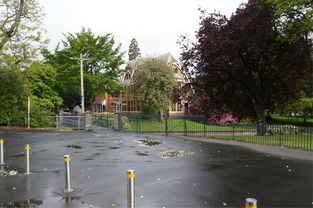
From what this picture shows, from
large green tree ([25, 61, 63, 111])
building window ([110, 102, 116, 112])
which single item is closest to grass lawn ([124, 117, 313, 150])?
large green tree ([25, 61, 63, 111])

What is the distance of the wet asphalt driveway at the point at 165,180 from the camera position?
6.09m

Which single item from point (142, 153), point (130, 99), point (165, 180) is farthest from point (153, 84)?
point (165, 180)

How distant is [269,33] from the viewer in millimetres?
Answer: 18266

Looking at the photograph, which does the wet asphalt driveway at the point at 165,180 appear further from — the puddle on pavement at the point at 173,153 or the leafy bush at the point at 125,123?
the leafy bush at the point at 125,123

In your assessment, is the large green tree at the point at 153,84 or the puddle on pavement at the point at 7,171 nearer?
the puddle on pavement at the point at 7,171

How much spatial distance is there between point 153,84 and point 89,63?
1114 cm

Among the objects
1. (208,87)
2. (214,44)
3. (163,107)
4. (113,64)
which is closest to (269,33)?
(214,44)

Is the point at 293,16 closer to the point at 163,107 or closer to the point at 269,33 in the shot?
the point at 269,33

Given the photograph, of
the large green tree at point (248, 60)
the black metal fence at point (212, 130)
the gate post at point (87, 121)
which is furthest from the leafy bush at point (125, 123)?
the large green tree at point (248, 60)

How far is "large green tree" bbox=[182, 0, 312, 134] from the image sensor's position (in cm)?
1830

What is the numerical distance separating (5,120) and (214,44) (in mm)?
20815

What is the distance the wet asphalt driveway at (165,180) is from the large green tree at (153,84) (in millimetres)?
27358

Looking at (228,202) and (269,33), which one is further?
(269,33)

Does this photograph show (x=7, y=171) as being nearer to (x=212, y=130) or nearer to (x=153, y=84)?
(x=212, y=130)
